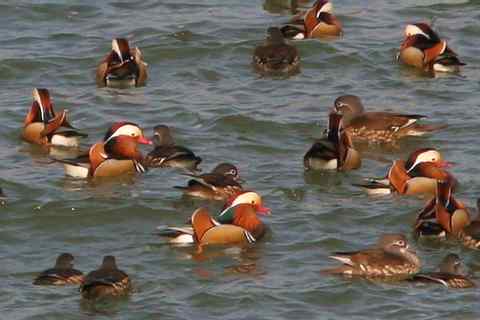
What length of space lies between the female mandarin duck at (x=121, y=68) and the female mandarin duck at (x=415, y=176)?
5.09m

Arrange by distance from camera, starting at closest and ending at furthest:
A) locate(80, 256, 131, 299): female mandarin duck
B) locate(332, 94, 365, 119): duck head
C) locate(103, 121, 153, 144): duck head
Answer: locate(80, 256, 131, 299): female mandarin duck
locate(103, 121, 153, 144): duck head
locate(332, 94, 365, 119): duck head

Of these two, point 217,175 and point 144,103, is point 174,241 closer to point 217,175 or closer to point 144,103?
point 217,175

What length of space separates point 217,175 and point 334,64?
6.06 m

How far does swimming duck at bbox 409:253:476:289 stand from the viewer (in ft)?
52.4

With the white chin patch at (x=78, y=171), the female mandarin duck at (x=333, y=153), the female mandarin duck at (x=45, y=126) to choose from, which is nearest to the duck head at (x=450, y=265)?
the female mandarin duck at (x=333, y=153)

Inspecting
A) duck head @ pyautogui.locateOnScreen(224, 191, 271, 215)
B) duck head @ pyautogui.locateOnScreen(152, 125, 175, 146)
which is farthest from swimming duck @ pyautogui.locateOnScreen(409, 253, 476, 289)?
duck head @ pyautogui.locateOnScreen(152, 125, 175, 146)

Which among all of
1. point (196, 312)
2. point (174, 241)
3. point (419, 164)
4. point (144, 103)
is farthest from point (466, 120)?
point (196, 312)

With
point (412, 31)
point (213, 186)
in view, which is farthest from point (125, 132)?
point (412, 31)

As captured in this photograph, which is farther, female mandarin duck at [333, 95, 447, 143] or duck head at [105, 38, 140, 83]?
duck head at [105, 38, 140, 83]

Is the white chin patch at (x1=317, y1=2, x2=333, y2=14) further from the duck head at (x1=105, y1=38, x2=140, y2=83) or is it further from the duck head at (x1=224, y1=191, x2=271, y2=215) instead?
the duck head at (x1=224, y1=191, x2=271, y2=215)

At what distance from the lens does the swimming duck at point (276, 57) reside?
23859 mm

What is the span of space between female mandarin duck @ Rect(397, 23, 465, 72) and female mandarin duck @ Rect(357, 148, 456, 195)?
484 centimetres

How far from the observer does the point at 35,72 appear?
24.1 meters

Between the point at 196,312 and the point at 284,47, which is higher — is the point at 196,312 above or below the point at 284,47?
below
